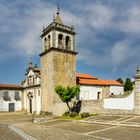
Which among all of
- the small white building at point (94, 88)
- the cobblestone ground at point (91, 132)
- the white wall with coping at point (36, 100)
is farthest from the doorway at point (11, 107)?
the cobblestone ground at point (91, 132)

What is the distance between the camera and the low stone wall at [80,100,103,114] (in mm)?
28297

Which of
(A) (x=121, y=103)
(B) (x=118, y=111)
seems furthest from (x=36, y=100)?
(A) (x=121, y=103)

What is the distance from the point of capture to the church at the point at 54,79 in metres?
33.6

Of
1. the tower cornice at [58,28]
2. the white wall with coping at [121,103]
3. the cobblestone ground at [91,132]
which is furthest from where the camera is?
the tower cornice at [58,28]

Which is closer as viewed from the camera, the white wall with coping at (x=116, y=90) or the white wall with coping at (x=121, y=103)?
the white wall with coping at (x=121, y=103)

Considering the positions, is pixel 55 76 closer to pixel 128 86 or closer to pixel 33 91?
pixel 33 91

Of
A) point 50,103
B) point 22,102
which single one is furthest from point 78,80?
point 22,102

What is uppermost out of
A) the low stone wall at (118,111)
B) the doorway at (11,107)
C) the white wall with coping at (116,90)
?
the white wall with coping at (116,90)

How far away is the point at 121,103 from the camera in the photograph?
25.1 metres

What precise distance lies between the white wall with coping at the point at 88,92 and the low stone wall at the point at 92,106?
699 cm

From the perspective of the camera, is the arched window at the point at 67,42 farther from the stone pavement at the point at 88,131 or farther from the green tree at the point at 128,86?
the green tree at the point at 128,86

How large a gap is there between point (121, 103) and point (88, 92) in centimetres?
1393

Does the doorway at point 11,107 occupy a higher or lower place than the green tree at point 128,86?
lower

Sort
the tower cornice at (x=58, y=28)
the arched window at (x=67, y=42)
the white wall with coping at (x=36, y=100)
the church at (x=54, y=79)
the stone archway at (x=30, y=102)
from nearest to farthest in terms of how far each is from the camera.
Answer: the church at (x=54, y=79), the tower cornice at (x=58, y=28), the arched window at (x=67, y=42), the white wall with coping at (x=36, y=100), the stone archway at (x=30, y=102)
